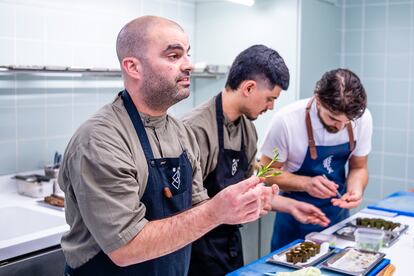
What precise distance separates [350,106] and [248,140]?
1.47 ft

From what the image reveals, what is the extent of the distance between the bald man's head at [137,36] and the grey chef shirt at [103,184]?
0.16m

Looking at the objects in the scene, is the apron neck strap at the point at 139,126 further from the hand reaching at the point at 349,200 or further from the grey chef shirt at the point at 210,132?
the hand reaching at the point at 349,200

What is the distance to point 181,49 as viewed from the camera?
1530 millimetres

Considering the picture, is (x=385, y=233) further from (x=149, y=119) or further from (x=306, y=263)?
(x=149, y=119)

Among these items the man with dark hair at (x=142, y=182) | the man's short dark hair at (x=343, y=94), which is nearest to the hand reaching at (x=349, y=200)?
the man's short dark hair at (x=343, y=94)

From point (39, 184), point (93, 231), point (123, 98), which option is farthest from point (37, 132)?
point (93, 231)

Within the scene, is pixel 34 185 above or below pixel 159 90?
below

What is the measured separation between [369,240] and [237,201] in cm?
87

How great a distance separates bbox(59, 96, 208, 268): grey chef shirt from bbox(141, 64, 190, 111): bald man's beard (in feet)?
0.28

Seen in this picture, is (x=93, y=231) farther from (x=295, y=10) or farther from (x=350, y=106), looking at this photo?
(x=295, y=10)

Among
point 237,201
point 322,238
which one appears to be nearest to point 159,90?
point 237,201

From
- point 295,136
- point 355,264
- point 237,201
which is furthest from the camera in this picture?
point 295,136

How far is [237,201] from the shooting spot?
1306 mm

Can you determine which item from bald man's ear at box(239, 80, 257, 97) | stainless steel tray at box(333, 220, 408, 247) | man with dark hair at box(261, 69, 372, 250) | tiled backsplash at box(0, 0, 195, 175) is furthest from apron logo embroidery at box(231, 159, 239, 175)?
tiled backsplash at box(0, 0, 195, 175)
